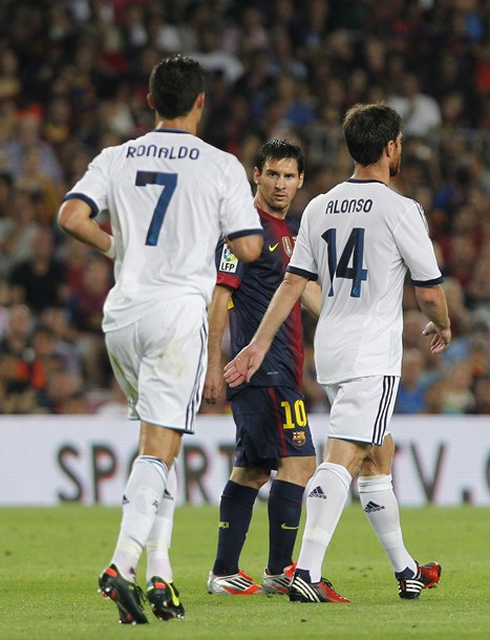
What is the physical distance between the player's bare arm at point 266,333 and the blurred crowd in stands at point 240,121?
760cm

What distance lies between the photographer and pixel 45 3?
17953 mm

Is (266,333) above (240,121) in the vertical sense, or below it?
below

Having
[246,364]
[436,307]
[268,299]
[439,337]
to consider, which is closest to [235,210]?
[246,364]

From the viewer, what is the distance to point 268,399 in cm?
755

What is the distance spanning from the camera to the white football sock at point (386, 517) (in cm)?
700

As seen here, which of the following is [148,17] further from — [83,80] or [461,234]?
[461,234]

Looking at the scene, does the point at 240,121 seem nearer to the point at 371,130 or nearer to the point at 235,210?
the point at 371,130

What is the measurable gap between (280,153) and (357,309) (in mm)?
1297

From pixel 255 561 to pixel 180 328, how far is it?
11.7 ft

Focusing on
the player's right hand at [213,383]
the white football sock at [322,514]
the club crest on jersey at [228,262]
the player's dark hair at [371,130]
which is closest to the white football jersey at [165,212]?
the player's dark hair at [371,130]

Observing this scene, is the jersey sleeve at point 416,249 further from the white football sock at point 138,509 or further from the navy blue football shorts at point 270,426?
the white football sock at point 138,509

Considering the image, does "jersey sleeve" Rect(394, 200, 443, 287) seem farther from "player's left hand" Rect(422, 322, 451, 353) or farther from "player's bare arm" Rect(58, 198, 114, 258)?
"player's bare arm" Rect(58, 198, 114, 258)

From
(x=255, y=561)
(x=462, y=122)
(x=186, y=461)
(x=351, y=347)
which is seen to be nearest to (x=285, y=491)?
(x=351, y=347)

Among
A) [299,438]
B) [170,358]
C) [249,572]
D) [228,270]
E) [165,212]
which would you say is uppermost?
[165,212]
